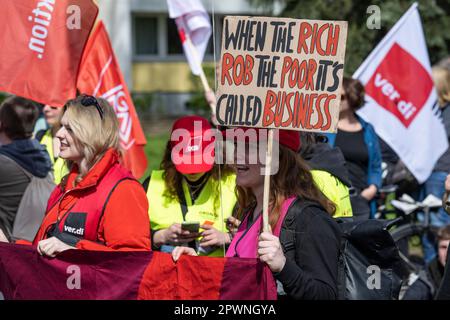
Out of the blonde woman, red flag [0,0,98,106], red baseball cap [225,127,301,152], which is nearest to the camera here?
red baseball cap [225,127,301,152]

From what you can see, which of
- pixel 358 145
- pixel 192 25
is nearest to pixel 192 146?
pixel 192 25

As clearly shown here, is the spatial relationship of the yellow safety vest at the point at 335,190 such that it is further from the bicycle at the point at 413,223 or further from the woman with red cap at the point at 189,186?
the bicycle at the point at 413,223

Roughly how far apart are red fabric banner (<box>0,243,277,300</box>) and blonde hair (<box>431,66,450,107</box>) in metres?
4.08

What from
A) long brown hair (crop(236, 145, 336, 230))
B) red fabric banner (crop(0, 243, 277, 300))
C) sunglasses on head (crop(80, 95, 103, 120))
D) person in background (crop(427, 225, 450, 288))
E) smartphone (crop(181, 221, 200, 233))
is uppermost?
sunglasses on head (crop(80, 95, 103, 120))

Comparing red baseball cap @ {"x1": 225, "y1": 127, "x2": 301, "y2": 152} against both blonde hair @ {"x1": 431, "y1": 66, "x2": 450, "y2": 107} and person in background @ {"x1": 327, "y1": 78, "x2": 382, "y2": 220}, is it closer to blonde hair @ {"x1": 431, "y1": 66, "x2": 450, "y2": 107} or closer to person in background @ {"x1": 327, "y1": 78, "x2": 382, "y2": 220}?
person in background @ {"x1": 327, "y1": 78, "x2": 382, "y2": 220}

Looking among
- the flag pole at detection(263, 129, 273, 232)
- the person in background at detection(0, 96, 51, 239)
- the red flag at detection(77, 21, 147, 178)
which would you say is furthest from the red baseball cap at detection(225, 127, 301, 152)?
the red flag at detection(77, 21, 147, 178)

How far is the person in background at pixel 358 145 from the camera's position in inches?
257

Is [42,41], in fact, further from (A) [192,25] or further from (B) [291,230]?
(B) [291,230]

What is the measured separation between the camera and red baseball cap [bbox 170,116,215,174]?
4.62 meters

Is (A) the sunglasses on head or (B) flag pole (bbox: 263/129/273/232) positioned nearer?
(B) flag pole (bbox: 263/129/273/232)

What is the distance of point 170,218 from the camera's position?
464cm
